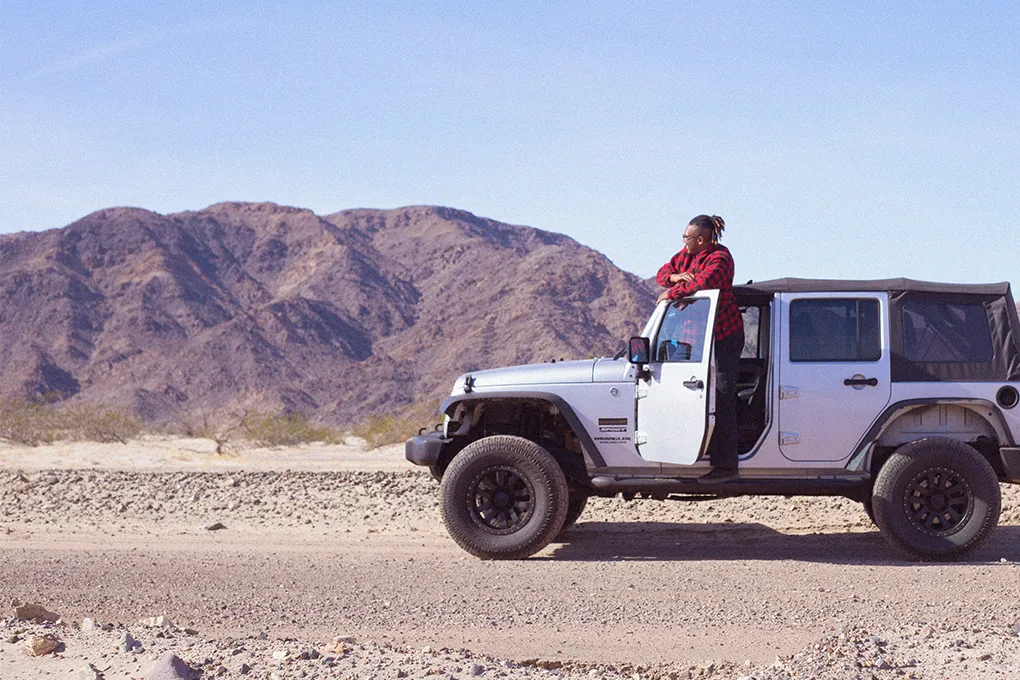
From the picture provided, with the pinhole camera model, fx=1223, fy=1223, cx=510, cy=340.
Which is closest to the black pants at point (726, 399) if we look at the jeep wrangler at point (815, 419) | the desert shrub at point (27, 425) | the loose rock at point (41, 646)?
the jeep wrangler at point (815, 419)

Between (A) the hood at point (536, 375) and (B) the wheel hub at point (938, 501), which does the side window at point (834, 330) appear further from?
(A) the hood at point (536, 375)

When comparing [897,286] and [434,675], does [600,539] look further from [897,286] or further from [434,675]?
[434,675]

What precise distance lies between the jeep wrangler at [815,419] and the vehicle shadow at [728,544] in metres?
0.50

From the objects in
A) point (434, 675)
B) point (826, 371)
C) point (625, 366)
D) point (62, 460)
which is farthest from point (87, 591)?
point (62, 460)

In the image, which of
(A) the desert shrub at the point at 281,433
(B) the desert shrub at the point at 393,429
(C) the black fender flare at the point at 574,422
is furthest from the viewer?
(A) the desert shrub at the point at 281,433

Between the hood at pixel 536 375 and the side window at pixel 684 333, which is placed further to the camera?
the hood at pixel 536 375

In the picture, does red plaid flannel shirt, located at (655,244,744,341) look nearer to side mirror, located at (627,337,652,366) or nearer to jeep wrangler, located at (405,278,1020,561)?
jeep wrangler, located at (405,278,1020,561)

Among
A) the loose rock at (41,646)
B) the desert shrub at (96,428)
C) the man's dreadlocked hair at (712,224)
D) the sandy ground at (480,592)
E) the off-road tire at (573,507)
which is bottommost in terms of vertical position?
the sandy ground at (480,592)

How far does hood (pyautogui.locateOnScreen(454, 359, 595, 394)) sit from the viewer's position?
30.7 feet

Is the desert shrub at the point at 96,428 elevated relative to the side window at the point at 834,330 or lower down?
lower down

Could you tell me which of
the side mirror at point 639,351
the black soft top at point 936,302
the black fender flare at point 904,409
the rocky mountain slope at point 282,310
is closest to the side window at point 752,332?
the black soft top at point 936,302

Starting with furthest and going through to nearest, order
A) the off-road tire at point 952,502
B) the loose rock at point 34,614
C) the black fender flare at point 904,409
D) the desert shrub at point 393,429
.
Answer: the desert shrub at point 393,429, the black fender flare at point 904,409, the off-road tire at point 952,502, the loose rock at point 34,614

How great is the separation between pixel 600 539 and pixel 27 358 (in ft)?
189

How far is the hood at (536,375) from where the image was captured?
9352 millimetres
